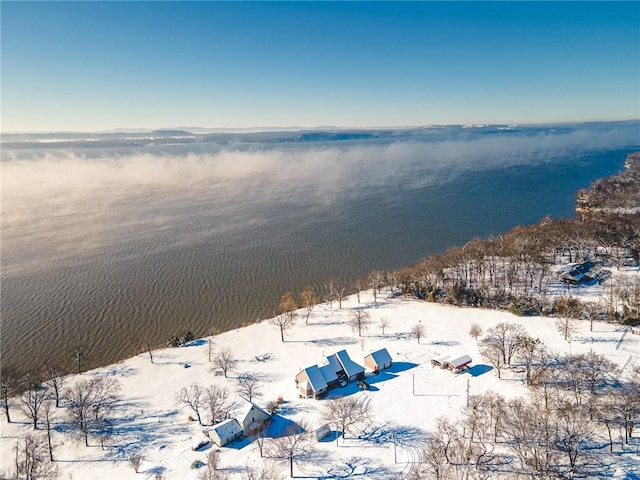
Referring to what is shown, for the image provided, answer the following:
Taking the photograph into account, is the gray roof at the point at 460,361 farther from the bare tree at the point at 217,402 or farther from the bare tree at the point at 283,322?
the bare tree at the point at 217,402

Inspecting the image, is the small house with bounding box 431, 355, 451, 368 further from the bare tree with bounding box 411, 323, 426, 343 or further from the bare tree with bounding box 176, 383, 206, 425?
the bare tree with bounding box 176, 383, 206, 425

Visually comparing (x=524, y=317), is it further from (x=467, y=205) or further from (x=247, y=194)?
(x=247, y=194)

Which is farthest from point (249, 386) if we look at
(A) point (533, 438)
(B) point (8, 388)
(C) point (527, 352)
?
(C) point (527, 352)

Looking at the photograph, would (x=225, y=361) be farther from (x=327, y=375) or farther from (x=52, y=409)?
(x=52, y=409)

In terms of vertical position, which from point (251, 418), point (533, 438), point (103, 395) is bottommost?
point (103, 395)

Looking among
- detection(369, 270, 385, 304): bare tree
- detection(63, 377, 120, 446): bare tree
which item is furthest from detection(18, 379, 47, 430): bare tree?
detection(369, 270, 385, 304): bare tree

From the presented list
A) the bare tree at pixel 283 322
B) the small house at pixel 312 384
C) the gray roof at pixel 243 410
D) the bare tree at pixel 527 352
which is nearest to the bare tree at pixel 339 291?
the bare tree at pixel 283 322
